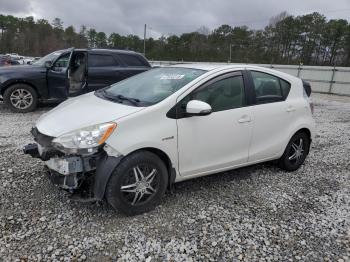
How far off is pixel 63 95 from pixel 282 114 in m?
5.69

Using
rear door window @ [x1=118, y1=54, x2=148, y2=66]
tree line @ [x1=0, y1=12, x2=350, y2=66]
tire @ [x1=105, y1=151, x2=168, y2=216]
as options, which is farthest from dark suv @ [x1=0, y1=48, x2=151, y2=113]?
tree line @ [x1=0, y1=12, x2=350, y2=66]

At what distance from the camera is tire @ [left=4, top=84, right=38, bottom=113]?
7793 mm

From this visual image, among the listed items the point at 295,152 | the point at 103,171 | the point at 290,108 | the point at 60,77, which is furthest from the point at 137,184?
the point at 60,77

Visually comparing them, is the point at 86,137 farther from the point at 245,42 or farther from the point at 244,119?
the point at 245,42

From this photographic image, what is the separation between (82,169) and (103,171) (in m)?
0.19

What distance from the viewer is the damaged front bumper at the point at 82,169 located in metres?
2.84

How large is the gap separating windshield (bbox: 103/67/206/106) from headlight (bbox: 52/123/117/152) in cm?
54

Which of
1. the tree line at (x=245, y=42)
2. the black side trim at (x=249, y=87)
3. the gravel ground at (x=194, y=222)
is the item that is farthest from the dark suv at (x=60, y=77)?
the tree line at (x=245, y=42)

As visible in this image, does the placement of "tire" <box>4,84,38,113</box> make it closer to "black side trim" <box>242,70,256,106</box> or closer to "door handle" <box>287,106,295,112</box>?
"black side trim" <box>242,70,256,106</box>

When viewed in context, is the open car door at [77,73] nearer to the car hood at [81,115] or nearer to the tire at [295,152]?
the car hood at [81,115]

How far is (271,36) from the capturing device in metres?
52.5

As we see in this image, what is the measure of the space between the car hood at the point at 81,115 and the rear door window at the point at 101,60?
14.7 feet

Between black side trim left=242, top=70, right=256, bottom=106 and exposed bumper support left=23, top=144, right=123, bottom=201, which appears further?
black side trim left=242, top=70, right=256, bottom=106

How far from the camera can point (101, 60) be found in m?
7.99
